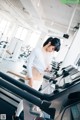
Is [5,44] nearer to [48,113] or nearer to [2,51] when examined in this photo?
[2,51]

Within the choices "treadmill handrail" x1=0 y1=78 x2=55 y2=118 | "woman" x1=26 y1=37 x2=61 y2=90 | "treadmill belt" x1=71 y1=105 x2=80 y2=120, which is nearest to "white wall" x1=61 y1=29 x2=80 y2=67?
"woman" x1=26 y1=37 x2=61 y2=90

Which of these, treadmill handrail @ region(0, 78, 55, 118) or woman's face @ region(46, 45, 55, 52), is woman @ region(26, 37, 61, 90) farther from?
treadmill handrail @ region(0, 78, 55, 118)

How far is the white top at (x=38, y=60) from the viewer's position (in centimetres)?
263

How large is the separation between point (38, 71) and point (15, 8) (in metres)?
8.64

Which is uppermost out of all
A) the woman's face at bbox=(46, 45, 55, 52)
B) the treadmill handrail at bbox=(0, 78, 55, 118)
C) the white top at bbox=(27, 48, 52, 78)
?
the woman's face at bbox=(46, 45, 55, 52)

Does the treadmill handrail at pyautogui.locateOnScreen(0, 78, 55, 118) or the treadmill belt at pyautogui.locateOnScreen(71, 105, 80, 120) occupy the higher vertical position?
the treadmill belt at pyautogui.locateOnScreen(71, 105, 80, 120)

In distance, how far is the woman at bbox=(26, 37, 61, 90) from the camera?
2.65m

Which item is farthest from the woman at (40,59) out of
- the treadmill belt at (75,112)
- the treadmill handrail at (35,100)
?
the treadmill belt at (75,112)

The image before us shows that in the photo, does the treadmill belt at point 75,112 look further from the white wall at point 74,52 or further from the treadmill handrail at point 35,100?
the white wall at point 74,52

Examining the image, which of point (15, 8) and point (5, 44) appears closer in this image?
point (15, 8)

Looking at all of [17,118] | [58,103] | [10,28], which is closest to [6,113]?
[17,118]

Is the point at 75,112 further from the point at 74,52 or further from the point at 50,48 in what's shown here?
the point at 74,52

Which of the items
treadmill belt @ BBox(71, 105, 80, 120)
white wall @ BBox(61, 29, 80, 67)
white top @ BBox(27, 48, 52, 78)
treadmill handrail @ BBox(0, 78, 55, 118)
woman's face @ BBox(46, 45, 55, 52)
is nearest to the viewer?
treadmill belt @ BBox(71, 105, 80, 120)

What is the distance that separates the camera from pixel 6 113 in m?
1.26
